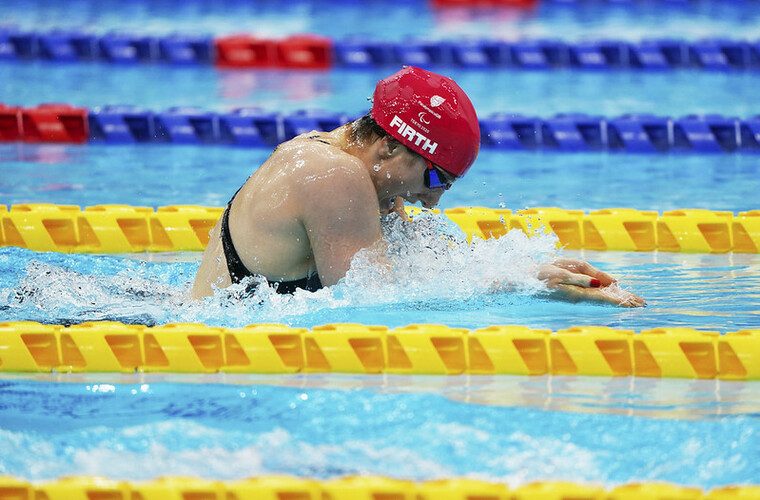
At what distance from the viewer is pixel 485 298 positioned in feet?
12.3

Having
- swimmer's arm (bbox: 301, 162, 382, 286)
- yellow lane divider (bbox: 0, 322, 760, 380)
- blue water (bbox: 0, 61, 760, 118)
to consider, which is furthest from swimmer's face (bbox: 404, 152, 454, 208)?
blue water (bbox: 0, 61, 760, 118)

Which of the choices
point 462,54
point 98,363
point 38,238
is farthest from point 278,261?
point 462,54

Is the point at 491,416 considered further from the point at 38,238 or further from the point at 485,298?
the point at 38,238

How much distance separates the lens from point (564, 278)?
11.7 ft

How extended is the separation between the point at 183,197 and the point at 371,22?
5.79m

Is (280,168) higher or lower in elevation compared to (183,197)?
higher

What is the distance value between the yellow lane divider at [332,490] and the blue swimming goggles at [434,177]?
121cm

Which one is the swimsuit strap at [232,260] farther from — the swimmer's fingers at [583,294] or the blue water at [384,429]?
the swimmer's fingers at [583,294]

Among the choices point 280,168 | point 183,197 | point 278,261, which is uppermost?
point 280,168

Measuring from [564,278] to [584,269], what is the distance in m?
0.15

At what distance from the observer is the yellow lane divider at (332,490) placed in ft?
7.79

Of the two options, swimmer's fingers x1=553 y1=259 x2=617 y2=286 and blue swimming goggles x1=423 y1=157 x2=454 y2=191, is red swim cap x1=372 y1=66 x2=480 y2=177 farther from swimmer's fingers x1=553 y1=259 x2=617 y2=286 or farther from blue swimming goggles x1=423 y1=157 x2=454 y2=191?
A: swimmer's fingers x1=553 y1=259 x2=617 y2=286

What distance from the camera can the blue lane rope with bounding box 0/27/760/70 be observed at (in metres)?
9.30

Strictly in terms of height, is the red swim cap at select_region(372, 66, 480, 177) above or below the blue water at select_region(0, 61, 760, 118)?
above
